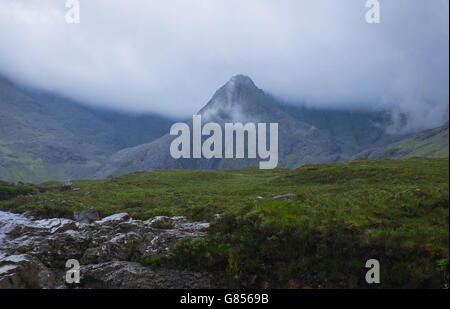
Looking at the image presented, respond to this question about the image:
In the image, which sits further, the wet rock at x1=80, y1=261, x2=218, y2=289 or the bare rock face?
the bare rock face

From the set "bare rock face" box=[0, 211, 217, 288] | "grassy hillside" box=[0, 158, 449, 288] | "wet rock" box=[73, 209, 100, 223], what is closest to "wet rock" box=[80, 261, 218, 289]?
"bare rock face" box=[0, 211, 217, 288]

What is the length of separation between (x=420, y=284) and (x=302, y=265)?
3960 millimetres

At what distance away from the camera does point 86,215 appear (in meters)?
25.6

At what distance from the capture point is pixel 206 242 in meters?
13.2

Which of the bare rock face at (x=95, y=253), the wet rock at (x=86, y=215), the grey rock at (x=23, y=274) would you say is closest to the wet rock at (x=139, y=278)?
the bare rock face at (x=95, y=253)

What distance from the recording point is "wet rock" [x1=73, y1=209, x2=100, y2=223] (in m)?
24.8

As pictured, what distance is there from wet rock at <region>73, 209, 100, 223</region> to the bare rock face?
440cm

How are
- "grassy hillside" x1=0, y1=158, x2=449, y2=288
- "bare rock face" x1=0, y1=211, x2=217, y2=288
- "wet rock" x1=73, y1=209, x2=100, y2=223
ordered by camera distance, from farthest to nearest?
"wet rock" x1=73, y1=209, x2=100, y2=223 < "bare rock face" x1=0, y1=211, x2=217, y2=288 < "grassy hillside" x1=0, y1=158, x2=449, y2=288

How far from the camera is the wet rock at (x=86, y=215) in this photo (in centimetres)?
2478

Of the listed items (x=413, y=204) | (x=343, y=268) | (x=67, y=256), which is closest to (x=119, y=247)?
(x=67, y=256)

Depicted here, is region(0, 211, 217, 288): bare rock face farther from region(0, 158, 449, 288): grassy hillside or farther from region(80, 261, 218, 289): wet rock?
region(0, 158, 449, 288): grassy hillside
